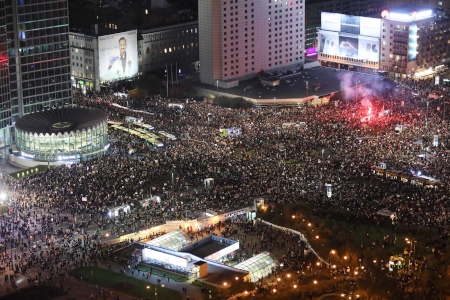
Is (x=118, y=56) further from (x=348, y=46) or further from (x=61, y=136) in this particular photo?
(x=61, y=136)

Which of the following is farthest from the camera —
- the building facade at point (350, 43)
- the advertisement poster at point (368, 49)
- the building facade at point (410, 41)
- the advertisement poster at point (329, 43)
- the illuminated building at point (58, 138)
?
the advertisement poster at point (329, 43)

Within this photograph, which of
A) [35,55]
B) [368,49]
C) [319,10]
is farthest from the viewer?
[319,10]

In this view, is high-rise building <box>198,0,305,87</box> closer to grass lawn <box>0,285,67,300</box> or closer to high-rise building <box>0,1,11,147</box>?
high-rise building <box>0,1,11,147</box>

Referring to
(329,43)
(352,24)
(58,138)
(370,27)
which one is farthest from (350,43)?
(58,138)

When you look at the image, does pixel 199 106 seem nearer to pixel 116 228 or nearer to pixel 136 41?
pixel 136 41

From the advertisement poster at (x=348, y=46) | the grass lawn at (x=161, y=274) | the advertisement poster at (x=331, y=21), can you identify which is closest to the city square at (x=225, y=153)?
the grass lawn at (x=161, y=274)

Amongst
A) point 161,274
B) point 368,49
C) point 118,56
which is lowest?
point 161,274

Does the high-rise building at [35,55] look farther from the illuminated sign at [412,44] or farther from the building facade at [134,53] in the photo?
the illuminated sign at [412,44]

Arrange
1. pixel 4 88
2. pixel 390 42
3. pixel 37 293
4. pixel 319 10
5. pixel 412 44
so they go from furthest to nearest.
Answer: pixel 319 10 < pixel 390 42 < pixel 412 44 < pixel 4 88 < pixel 37 293
